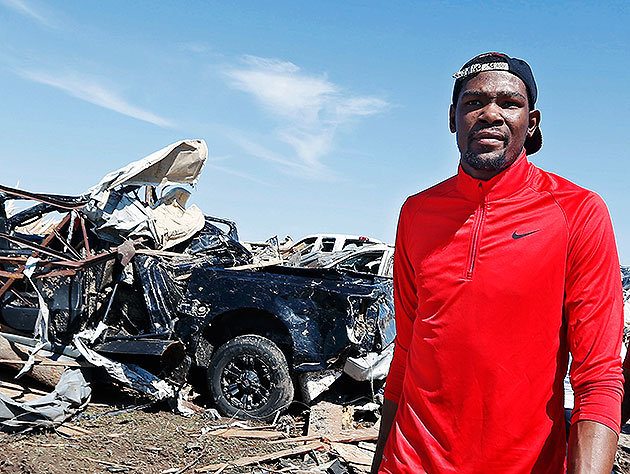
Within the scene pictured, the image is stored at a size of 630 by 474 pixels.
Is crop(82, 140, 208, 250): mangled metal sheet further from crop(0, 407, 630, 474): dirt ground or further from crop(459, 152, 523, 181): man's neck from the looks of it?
crop(459, 152, 523, 181): man's neck

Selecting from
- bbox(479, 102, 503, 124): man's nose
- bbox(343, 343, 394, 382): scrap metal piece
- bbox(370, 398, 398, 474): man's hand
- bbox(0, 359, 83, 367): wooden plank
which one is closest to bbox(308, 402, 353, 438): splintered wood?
bbox(343, 343, 394, 382): scrap metal piece

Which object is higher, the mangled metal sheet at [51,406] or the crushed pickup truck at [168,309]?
the crushed pickup truck at [168,309]

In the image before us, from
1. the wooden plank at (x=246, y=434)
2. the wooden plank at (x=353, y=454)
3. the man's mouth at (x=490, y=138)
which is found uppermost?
the man's mouth at (x=490, y=138)

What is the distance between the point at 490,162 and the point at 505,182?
0.06 metres

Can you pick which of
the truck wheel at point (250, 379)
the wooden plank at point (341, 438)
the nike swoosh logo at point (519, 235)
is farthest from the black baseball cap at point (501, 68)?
the truck wheel at point (250, 379)

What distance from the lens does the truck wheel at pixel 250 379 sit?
649cm

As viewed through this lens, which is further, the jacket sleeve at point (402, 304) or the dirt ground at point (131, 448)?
the dirt ground at point (131, 448)

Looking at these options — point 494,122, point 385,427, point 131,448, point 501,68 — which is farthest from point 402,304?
point 131,448

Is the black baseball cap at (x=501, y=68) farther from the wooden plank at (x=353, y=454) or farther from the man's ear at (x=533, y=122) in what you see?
the wooden plank at (x=353, y=454)

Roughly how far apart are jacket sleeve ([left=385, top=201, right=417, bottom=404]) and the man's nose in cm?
37

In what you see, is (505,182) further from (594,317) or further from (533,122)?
(594,317)

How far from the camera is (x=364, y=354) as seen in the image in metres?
6.46

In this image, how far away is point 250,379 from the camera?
6.64 meters

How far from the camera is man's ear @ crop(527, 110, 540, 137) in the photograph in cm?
178
